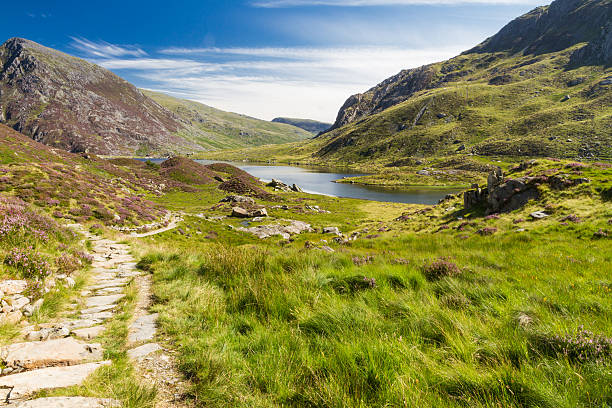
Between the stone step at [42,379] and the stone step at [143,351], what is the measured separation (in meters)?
0.41

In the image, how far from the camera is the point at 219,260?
8508mm

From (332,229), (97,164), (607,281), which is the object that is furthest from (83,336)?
(97,164)

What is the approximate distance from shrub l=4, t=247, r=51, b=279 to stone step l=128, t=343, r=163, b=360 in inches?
181

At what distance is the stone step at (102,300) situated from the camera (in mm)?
7031

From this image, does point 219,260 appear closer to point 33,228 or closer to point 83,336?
point 83,336

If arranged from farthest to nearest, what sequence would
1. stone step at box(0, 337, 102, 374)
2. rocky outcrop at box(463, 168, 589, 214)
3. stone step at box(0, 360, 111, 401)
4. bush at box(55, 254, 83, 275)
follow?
1. rocky outcrop at box(463, 168, 589, 214)
2. bush at box(55, 254, 83, 275)
3. stone step at box(0, 337, 102, 374)
4. stone step at box(0, 360, 111, 401)

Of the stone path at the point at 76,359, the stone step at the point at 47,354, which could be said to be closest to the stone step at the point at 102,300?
the stone path at the point at 76,359

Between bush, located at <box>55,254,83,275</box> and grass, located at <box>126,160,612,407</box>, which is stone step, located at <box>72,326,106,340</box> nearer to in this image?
grass, located at <box>126,160,612,407</box>

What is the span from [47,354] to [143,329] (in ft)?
5.07

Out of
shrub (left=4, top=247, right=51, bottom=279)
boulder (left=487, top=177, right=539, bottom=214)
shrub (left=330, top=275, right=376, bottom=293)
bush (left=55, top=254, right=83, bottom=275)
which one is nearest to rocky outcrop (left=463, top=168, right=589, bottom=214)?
boulder (left=487, top=177, right=539, bottom=214)

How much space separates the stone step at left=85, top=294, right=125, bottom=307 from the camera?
23.1 feet

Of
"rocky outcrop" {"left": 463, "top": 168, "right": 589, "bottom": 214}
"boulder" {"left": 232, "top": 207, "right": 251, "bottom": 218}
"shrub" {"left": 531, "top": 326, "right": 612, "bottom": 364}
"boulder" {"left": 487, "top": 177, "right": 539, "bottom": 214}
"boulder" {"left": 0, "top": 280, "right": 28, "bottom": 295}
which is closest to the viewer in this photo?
"shrub" {"left": 531, "top": 326, "right": 612, "bottom": 364}

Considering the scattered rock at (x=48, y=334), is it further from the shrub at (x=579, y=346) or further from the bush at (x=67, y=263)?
the shrub at (x=579, y=346)

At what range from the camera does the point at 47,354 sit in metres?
4.17
